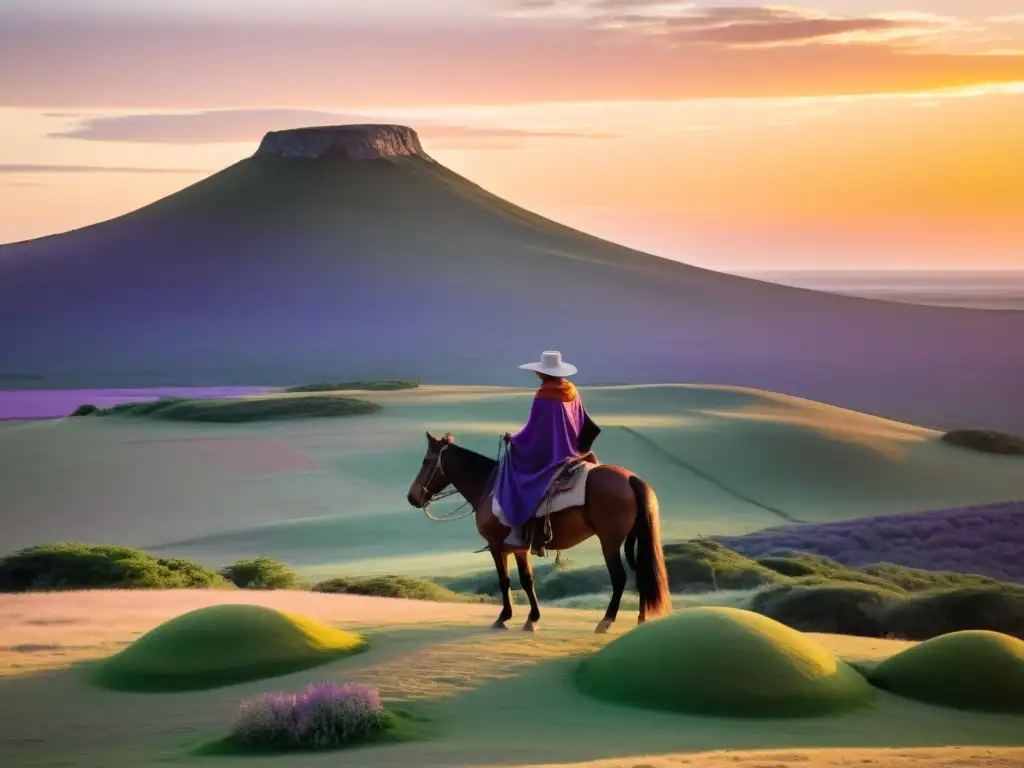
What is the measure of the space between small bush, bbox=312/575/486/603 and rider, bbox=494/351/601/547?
257 inches

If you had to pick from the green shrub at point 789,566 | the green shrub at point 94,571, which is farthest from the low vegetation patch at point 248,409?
the green shrub at point 789,566

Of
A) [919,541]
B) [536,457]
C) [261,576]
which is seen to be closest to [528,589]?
[536,457]

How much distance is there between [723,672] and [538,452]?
3763mm

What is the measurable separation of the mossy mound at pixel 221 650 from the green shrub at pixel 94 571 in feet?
28.4

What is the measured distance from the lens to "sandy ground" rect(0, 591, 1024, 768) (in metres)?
11.4

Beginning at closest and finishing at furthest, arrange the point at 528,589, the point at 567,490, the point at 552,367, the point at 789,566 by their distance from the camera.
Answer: the point at 567,490
the point at 528,589
the point at 552,367
the point at 789,566

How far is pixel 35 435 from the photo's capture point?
45500 mm

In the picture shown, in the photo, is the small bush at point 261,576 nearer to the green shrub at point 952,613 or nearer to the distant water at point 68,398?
the green shrub at point 952,613

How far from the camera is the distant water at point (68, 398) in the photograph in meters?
62.2

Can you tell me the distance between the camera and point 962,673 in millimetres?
14000

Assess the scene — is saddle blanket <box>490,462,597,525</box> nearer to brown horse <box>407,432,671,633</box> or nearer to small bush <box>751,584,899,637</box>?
brown horse <box>407,432,671,633</box>

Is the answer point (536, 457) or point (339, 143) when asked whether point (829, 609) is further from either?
point (339, 143)

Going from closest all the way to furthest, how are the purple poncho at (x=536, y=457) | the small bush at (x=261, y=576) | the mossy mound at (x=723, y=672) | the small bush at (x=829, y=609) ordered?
the mossy mound at (x=723, y=672) → the purple poncho at (x=536, y=457) → the small bush at (x=829, y=609) → the small bush at (x=261, y=576)

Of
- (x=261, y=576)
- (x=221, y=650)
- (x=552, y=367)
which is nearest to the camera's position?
(x=221, y=650)
